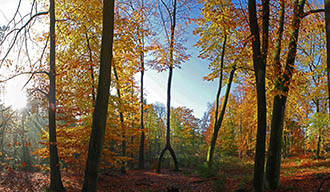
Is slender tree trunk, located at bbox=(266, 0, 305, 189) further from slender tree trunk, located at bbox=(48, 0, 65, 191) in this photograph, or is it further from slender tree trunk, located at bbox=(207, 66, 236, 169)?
slender tree trunk, located at bbox=(48, 0, 65, 191)

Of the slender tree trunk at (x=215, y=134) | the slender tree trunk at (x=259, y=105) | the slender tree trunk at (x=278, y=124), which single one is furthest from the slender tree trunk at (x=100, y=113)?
the slender tree trunk at (x=215, y=134)

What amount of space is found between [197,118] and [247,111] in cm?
1307

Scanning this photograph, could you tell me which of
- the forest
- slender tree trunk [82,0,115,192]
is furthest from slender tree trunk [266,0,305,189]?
slender tree trunk [82,0,115,192]

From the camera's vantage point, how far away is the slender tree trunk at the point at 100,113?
16.2 feet

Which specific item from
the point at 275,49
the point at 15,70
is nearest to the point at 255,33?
the point at 275,49

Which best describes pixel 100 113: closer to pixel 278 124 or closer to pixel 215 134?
pixel 278 124

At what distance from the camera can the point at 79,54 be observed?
35.8ft

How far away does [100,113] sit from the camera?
4.98m

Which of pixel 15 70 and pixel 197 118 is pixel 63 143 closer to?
pixel 15 70

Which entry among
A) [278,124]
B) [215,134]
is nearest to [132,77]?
[215,134]

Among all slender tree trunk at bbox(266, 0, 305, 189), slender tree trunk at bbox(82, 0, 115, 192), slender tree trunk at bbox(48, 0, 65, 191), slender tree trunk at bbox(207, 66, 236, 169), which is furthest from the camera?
slender tree trunk at bbox(207, 66, 236, 169)

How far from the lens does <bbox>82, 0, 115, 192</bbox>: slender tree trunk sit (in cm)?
493

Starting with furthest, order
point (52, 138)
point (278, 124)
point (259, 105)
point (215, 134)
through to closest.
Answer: point (215, 134) < point (52, 138) < point (278, 124) < point (259, 105)

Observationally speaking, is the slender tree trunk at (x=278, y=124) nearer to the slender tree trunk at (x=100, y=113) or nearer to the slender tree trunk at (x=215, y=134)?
the slender tree trunk at (x=100, y=113)
